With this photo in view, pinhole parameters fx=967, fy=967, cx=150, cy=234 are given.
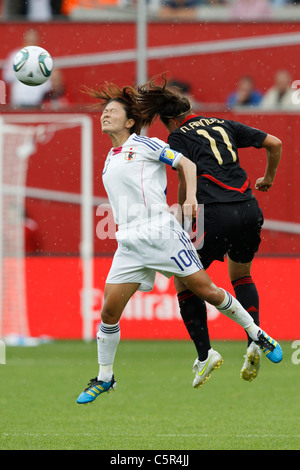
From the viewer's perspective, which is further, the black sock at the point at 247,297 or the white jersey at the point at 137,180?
the black sock at the point at 247,297

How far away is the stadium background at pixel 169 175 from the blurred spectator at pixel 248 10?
478 millimetres

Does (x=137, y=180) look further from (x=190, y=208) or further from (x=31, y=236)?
(x=31, y=236)

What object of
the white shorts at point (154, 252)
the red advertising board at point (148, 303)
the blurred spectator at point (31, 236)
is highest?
the white shorts at point (154, 252)

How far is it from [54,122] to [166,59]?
2.64 m

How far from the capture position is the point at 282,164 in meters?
15.5

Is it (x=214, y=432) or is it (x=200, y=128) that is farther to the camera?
(x=214, y=432)

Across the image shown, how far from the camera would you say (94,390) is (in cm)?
726

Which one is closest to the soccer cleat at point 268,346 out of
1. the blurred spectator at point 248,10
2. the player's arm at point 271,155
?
the player's arm at point 271,155

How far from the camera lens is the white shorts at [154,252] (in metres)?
6.99

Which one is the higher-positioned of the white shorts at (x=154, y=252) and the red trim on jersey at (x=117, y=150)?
the red trim on jersey at (x=117, y=150)

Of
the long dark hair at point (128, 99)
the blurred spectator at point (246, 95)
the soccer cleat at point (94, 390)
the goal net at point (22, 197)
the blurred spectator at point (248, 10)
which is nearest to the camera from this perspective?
the soccer cleat at point (94, 390)

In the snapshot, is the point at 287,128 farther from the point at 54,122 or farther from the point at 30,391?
the point at 30,391

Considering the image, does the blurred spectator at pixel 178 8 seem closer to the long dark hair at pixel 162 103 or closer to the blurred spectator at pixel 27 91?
the blurred spectator at pixel 27 91
